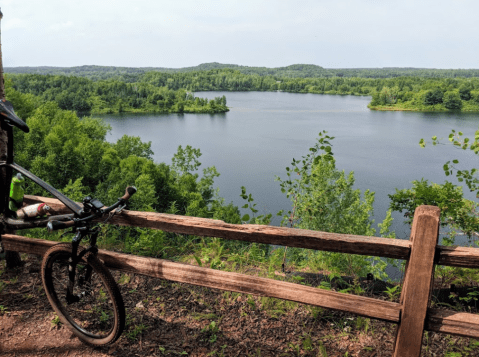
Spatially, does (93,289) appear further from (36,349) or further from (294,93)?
(294,93)

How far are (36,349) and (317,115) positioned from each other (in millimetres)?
73290

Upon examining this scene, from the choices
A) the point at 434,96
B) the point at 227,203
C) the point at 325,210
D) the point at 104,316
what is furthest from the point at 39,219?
the point at 434,96

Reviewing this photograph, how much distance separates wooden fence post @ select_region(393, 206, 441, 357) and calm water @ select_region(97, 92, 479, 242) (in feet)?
62.5

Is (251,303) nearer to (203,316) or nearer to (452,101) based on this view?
(203,316)

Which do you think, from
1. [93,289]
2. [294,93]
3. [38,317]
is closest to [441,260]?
[93,289]

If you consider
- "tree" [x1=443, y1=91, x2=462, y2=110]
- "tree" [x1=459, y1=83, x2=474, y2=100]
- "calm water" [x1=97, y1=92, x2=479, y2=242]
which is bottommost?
"calm water" [x1=97, y1=92, x2=479, y2=242]

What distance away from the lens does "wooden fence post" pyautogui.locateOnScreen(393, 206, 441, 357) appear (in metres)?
1.98

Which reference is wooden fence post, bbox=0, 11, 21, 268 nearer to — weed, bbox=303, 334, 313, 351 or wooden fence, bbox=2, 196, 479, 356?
wooden fence, bbox=2, 196, 479, 356

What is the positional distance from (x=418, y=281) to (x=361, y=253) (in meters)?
0.33

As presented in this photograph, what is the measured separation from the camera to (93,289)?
2.75 meters

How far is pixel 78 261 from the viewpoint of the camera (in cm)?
243

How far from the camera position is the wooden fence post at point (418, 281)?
1.98 metres

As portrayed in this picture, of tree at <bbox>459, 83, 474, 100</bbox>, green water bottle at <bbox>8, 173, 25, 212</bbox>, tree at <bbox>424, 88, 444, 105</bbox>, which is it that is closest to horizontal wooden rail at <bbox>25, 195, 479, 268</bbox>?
green water bottle at <bbox>8, 173, 25, 212</bbox>

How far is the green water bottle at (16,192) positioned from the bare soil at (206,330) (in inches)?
33.6
